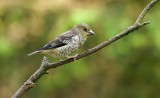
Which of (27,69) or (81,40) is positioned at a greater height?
(27,69)

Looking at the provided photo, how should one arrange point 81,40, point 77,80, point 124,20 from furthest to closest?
point 77,80, point 124,20, point 81,40

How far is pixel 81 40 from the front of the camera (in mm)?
4824

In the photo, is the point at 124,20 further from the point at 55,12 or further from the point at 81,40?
the point at 81,40

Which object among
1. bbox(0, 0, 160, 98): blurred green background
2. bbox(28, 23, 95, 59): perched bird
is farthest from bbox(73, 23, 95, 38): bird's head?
bbox(0, 0, 160, 98): blurred green background

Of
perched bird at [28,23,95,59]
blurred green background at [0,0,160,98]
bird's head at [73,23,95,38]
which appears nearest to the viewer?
perched bird at [28,23,95,59]

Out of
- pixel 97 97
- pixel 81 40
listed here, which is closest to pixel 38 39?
pixel 97 97

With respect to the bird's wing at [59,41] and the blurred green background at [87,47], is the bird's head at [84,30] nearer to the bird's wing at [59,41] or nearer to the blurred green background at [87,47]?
the bird's wing at [59,41]

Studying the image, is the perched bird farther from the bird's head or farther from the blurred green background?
the blurred green background

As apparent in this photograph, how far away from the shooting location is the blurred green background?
9.02 m

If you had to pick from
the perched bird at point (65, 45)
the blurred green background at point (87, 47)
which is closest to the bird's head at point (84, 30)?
the perched bird at point (65, 45)

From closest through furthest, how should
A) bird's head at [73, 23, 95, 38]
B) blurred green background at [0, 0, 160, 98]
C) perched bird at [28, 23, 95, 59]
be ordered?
perched bird at [28, 23, 95, 59], bird's head at [73, 23, 95, 38], blurred green background at [0, 0, 160, 98]

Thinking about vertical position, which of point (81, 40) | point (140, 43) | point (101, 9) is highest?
point (101, 9)

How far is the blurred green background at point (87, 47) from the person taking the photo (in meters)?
9.02

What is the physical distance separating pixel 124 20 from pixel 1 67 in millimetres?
2093
